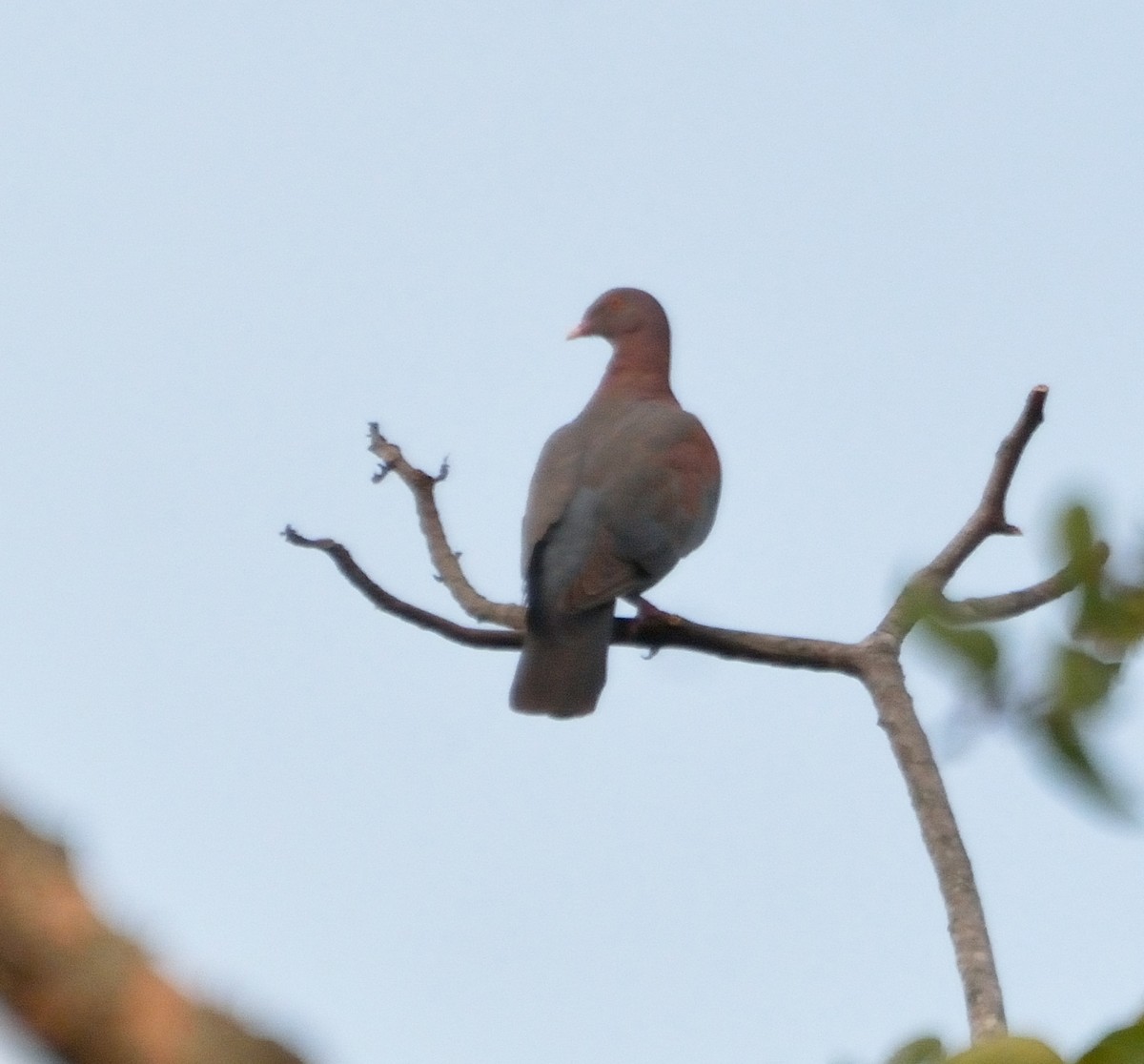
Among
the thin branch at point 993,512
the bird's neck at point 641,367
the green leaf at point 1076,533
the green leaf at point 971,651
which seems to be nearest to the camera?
the green leaf at point 971,651

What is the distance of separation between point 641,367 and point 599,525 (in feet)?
5.96

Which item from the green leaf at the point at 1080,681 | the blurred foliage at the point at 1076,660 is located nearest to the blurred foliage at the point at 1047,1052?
the blurred foliage at the point at 1076,660

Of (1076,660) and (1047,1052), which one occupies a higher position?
(1076,660)

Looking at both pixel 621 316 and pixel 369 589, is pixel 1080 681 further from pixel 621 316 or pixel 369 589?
pixel 621 316

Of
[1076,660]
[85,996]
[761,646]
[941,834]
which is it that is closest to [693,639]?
[761,646]

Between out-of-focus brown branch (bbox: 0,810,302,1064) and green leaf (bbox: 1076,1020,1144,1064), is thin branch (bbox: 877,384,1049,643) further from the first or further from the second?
out-of-focus brown branch (bbox: 0,810,302,1064)

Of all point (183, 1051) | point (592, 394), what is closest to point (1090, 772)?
point (183, 1051)

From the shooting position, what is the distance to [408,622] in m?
3.94

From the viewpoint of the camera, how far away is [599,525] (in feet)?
17.8

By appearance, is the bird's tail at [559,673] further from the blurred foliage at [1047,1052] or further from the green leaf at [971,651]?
the blurred foliage at [1047,1052]

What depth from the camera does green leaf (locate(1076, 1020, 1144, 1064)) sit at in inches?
39.6

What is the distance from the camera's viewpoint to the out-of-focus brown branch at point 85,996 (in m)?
0.63

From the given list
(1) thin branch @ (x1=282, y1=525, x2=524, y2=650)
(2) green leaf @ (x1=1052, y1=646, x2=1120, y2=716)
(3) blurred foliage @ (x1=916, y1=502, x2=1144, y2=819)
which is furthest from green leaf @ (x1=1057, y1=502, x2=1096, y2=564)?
(1) thin branch @ (x1=282, y1=525, x2=524, y2=650)

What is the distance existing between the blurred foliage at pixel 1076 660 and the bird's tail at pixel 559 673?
3380mm
